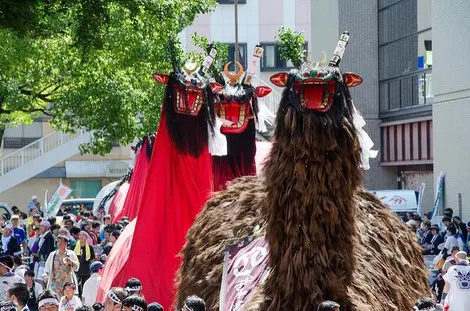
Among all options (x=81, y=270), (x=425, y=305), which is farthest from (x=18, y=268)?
Answer: (x=425, y=305)

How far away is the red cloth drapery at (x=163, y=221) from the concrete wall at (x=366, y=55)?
2457 cm

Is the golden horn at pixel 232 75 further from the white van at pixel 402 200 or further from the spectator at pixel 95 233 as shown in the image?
the white van at pixel 402 200

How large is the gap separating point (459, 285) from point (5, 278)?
604 centimetres

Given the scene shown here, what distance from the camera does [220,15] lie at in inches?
1780

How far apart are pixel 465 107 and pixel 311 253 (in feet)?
67.0

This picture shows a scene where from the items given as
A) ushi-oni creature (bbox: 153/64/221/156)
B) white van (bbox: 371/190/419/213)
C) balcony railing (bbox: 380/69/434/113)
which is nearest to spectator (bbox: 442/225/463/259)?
white van (bbox: 371/190/419/213)

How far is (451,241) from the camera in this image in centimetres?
1967

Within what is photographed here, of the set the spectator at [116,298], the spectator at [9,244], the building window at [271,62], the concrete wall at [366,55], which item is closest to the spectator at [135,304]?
the spectator at [116,298]

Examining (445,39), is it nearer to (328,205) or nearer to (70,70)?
(70,70)

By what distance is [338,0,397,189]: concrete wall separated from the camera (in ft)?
118

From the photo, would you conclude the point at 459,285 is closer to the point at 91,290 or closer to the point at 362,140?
the point at 91,290

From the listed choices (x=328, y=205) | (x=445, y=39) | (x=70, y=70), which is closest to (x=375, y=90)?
(x=445, y=39)

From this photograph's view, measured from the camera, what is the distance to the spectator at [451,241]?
754 inches

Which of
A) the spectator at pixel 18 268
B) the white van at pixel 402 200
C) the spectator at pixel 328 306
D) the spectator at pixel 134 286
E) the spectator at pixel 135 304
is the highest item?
the spectator at pixel 328 306
